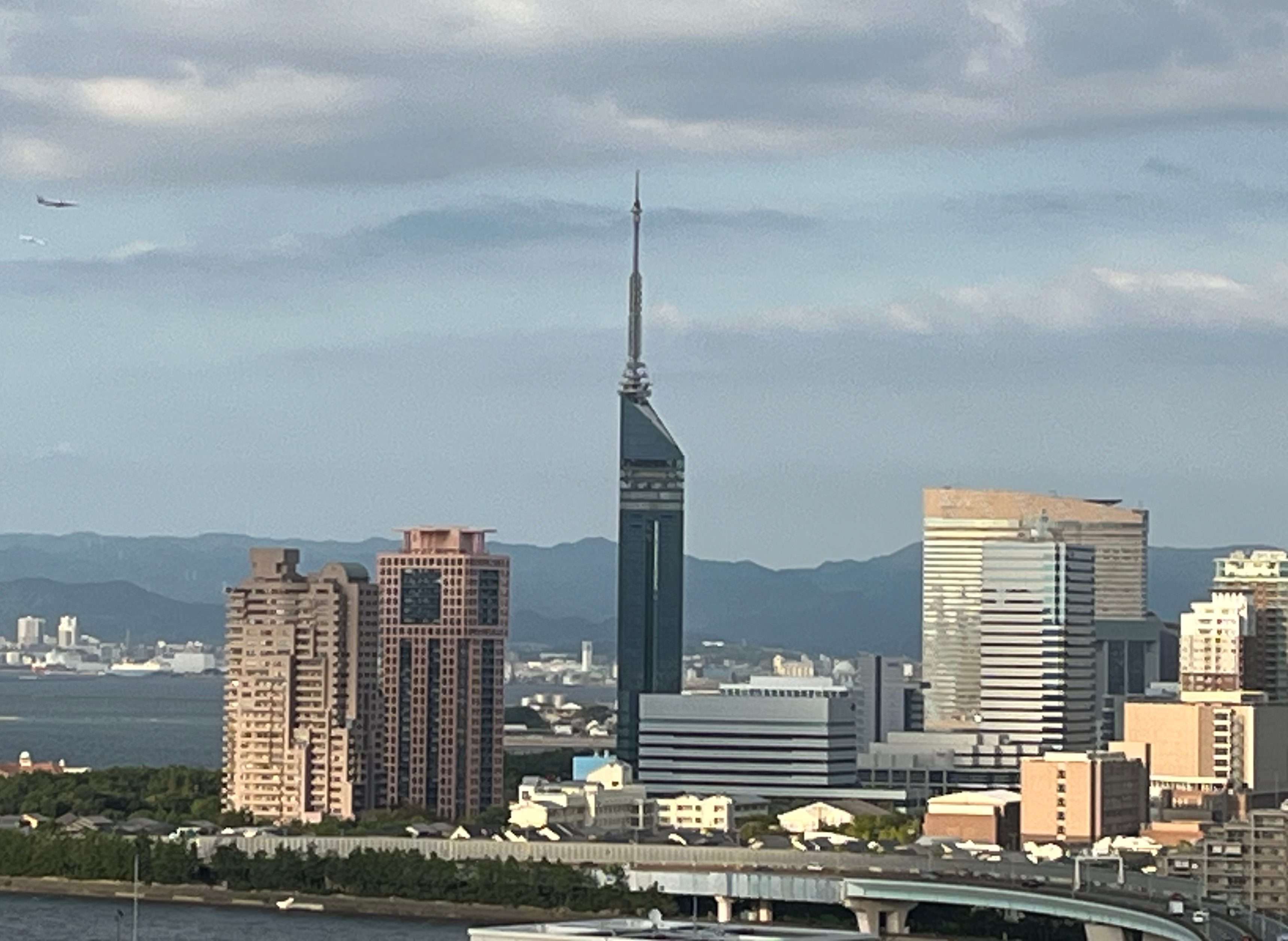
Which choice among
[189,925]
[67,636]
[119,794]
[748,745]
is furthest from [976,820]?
[67,636]

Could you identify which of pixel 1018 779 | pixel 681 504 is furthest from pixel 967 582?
pixel 1018 779

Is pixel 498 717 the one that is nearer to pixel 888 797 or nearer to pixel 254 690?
pixel 254 690

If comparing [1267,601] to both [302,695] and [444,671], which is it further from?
[302,695]

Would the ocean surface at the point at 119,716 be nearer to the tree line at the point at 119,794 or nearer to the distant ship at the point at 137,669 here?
the distant ship at the point at 137,669

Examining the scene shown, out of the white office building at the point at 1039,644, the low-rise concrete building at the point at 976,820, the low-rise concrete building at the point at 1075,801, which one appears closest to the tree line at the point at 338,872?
the low-rise concrete building at the point at 976,820

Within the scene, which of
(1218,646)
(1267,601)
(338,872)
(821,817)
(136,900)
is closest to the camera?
(136,900)

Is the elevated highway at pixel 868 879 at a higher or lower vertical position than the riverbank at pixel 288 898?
higher
